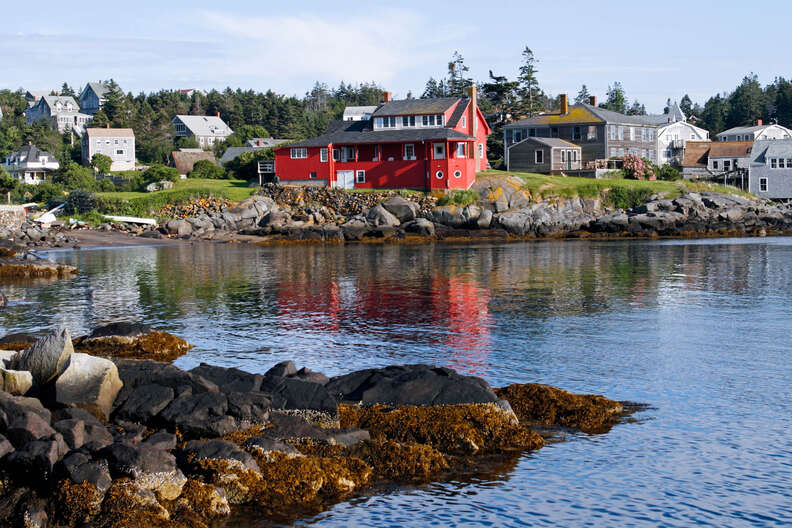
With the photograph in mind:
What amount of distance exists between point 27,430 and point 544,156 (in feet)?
252

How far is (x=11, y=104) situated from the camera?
18675 cm

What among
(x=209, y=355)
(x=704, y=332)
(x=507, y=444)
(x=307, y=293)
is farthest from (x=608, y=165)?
(x=507, y=444)

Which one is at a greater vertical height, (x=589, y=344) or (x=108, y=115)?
(x=108, y=115)

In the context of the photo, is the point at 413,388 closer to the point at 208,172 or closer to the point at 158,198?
the point at 158,198

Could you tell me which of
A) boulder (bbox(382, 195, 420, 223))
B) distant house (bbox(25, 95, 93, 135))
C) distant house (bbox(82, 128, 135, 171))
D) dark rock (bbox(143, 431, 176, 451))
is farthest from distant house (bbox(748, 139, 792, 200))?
distant house (bbox(25, 95, 93, 135))

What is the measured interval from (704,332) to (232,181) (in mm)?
73725

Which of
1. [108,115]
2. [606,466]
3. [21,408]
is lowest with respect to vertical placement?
[606,466]

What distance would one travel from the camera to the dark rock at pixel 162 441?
12805mm

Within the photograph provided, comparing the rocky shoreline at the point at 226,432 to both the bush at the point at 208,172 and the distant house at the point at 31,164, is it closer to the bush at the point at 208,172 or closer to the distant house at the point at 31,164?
the bush at the point at 208,172

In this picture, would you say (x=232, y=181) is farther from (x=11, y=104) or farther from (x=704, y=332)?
(x=11, y=104)

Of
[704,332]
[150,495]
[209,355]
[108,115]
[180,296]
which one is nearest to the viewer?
[150,495]

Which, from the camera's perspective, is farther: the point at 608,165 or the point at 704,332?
the point at 608,165

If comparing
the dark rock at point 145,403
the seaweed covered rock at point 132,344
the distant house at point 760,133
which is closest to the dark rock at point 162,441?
the dark rock at point 145,403

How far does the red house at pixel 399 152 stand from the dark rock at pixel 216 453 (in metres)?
64.8
